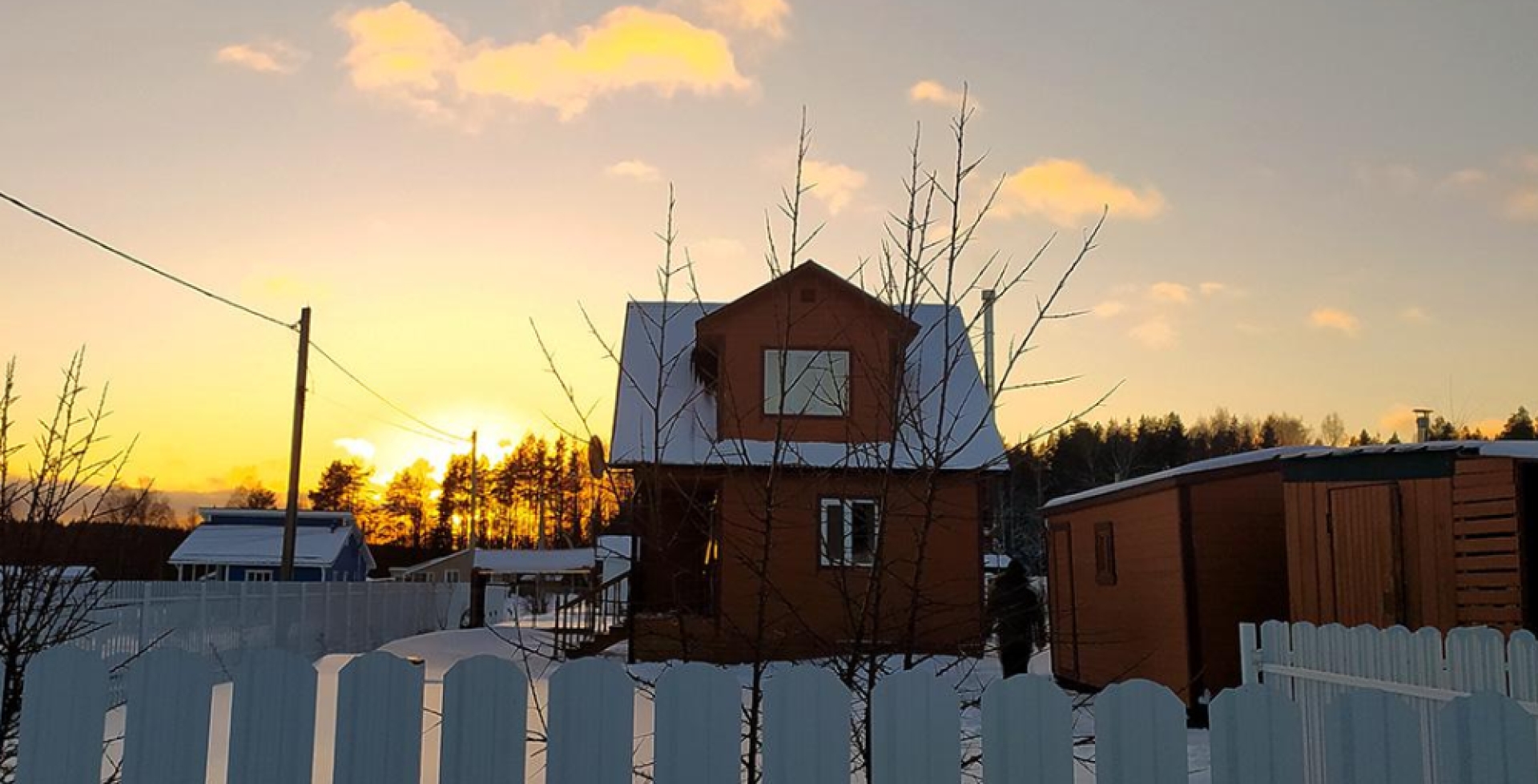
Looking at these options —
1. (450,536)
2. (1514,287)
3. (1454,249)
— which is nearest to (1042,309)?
(1454,249)

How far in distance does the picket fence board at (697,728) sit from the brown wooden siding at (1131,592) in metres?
10.1

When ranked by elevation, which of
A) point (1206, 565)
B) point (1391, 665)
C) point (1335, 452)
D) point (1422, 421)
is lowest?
point (1391, 665)

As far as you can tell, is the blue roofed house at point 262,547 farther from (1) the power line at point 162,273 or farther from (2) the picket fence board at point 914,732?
(2) the picket fence board at point 914,732

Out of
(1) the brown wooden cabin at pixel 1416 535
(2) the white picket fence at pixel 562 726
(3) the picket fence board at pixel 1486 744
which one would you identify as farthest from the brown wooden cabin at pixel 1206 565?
(2) the white picket fence at pixel 562 726

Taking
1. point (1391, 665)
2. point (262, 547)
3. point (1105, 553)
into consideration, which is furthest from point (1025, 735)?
point (262, 547)

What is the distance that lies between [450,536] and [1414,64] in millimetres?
82724

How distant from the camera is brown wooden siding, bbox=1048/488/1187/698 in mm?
13852

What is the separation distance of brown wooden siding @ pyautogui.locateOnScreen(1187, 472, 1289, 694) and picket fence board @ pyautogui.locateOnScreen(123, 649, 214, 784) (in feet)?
41.0

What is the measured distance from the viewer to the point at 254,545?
4853cm

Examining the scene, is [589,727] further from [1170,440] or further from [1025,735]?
[1170,440]

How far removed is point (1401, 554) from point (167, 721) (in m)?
11.5

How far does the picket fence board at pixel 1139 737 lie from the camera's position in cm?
274

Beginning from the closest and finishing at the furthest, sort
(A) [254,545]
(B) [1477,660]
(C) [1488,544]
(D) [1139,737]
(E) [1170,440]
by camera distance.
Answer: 1. (D) [1139,737]
2. (B) [1477,660]
3. (C) [1488,544]
4. (A) [254,545]
5. (E) [1170,440]

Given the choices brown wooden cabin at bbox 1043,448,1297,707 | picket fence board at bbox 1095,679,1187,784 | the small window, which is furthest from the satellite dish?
the small window
